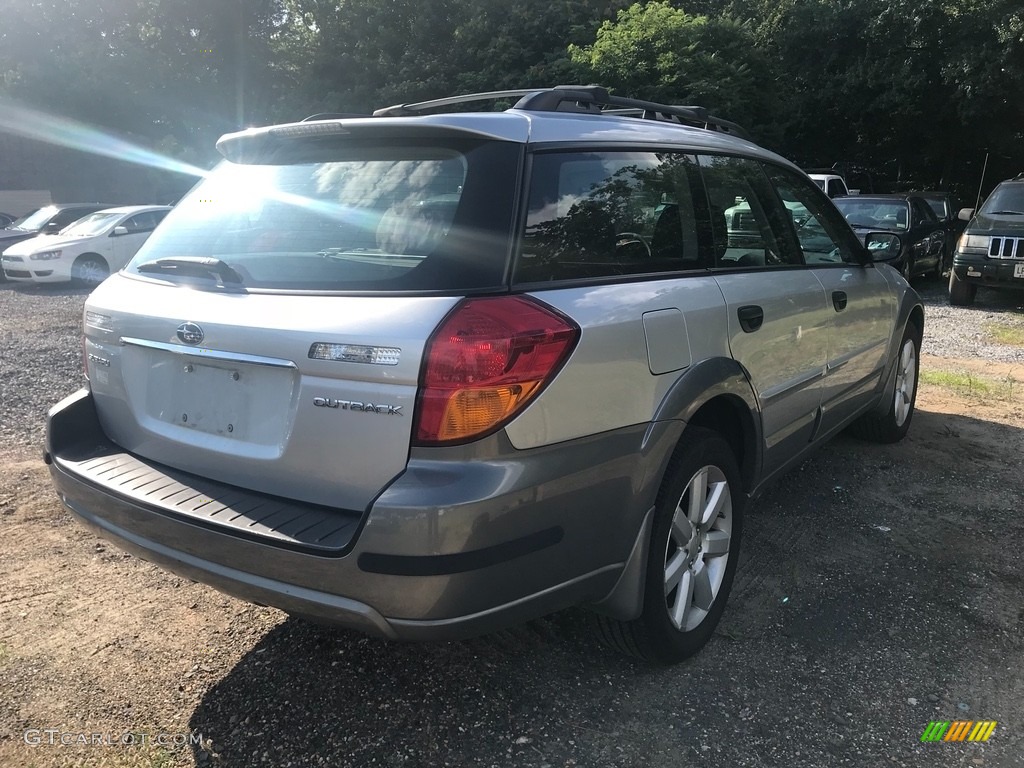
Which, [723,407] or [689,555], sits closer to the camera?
[689,555]

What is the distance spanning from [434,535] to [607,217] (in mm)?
1181

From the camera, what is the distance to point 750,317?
292 centimetres

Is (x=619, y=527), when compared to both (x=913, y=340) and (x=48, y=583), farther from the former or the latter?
(x=913, y=340)

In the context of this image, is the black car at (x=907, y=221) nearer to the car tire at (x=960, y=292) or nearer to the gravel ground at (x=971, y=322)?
the gravel ground at (x=971, y=322)

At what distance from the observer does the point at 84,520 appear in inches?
100

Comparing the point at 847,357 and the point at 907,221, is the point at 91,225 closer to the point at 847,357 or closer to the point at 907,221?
the point at 907,221

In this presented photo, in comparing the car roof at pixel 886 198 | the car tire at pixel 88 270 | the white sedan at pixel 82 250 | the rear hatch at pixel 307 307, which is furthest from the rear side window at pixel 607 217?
the car tire at pixel 88 270

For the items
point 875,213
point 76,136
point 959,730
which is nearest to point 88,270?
point 76,136

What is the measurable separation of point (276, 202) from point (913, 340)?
4.20 meters

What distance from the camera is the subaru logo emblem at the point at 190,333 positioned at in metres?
2.25

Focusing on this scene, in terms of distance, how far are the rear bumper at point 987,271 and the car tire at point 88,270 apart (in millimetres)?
12859

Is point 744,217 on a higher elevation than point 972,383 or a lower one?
higher

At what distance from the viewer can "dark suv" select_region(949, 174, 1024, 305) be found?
9.90 meters

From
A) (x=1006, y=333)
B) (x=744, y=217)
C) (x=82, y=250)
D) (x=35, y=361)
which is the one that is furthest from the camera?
(x=82, y=250)
